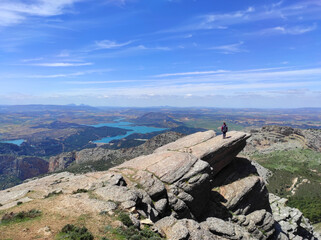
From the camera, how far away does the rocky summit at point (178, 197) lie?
72.6 feet

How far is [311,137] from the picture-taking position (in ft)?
572

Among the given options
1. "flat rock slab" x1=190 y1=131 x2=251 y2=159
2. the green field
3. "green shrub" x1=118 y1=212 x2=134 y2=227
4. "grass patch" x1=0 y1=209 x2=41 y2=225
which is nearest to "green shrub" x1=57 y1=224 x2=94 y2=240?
"green shrub" x1=118 y1=212 x2=134 y2=227

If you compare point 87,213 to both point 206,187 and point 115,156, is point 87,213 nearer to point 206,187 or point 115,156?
point 206,187

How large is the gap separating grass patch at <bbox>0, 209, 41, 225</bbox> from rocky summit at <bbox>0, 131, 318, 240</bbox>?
138cm

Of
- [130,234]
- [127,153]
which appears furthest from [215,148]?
[127,153]

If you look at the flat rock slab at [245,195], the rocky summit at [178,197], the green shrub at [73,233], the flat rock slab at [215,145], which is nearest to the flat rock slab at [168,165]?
the rocky summit at [178,197]

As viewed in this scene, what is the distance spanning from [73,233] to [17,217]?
784 cm

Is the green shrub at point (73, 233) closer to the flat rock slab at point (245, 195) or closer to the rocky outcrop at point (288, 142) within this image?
the flat rock slab at point (245, 195)

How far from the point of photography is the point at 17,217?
64.1 feet

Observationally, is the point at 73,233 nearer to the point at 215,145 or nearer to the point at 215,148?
the point at 215,148

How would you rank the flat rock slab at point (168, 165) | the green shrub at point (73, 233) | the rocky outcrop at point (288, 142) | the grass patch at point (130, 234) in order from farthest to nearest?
the rocky outcrop at point (288, 142)
the flat rock slab at point (168, 165)
the grass patch at point (130, 234)
the green shrub at point (73, 233)

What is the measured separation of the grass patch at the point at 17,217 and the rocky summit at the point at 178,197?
4.54ft

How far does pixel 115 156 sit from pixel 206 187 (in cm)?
14264

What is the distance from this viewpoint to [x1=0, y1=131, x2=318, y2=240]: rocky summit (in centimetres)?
2214
